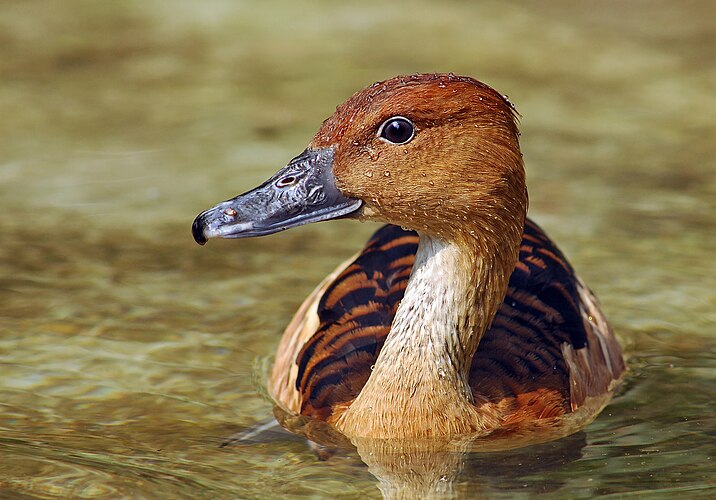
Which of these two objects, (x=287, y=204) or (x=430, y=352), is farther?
(x=430, y=352)

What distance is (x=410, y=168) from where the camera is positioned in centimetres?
532

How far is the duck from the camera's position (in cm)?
527

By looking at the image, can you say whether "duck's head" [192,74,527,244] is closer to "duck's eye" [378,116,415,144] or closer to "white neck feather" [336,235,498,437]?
"duck's eye" [378,116,415,144]

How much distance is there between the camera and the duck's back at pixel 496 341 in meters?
5.68

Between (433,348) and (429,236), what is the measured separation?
1.55 feet

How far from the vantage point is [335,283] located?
6.23 metres

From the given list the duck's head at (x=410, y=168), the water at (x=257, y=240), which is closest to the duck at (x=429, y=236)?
the duck's head at (x=410, y=168)

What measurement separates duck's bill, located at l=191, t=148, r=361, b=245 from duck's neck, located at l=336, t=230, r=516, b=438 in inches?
18.1

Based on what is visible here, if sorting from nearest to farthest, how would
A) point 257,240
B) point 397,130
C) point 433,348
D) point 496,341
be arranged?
point 397,130 → point 433,348 → point 496,341 → point 257,240

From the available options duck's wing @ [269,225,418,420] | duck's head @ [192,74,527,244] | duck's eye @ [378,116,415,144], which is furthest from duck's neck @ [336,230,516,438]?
duck's eye @ [378,116,415,144]

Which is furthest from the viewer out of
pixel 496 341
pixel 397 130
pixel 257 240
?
pixel 257 240

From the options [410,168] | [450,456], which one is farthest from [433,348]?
[410,168]

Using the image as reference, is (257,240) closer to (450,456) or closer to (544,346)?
(544,346)

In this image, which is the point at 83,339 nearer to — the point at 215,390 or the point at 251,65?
the point at 215,390
